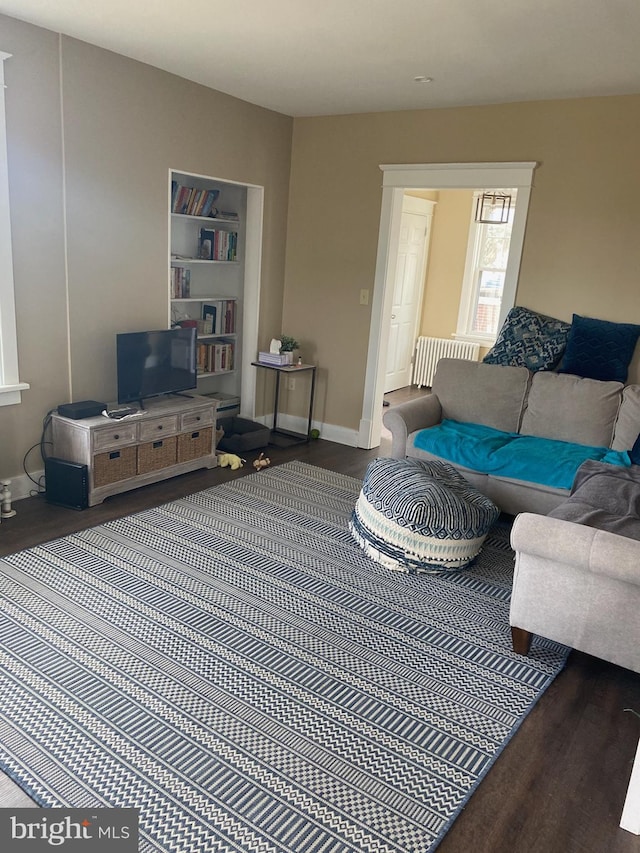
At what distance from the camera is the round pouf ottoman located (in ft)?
10.6

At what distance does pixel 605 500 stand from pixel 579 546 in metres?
0.79

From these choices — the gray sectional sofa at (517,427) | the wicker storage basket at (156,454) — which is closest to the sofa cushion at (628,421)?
the gray sectional sofa at (517,427)

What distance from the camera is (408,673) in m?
2.57

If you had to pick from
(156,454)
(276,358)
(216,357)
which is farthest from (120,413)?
(276,358)

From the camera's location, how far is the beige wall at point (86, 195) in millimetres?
3635

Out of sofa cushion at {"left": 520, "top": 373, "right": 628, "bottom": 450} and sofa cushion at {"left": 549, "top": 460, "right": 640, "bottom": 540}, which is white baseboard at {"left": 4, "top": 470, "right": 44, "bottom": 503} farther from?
sofa cushion at {"left": 520, "top": 373, "right": 628, "bottom": 450}

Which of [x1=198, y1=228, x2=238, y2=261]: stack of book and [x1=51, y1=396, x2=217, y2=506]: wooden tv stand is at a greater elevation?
[x1=198, y1=228, x2=238, y2=261]: stack of book

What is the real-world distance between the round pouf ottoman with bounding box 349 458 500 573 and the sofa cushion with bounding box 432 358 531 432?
3.57 feet

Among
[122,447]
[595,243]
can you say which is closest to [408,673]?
[122,447]

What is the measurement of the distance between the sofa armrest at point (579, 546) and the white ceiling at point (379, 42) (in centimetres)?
219

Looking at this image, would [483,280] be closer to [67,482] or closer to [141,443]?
[141,443]

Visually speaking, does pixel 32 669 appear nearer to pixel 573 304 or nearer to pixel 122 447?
pixel 122 447

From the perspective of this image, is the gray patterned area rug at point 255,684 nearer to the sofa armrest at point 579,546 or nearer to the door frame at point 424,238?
the sofa armrest at point 579,546

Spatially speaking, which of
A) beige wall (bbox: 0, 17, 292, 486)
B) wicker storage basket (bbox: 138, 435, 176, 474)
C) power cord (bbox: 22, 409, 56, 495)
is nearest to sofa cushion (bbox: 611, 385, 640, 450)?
wicker storage basket (bbox: 138, 435, 176, 474)
